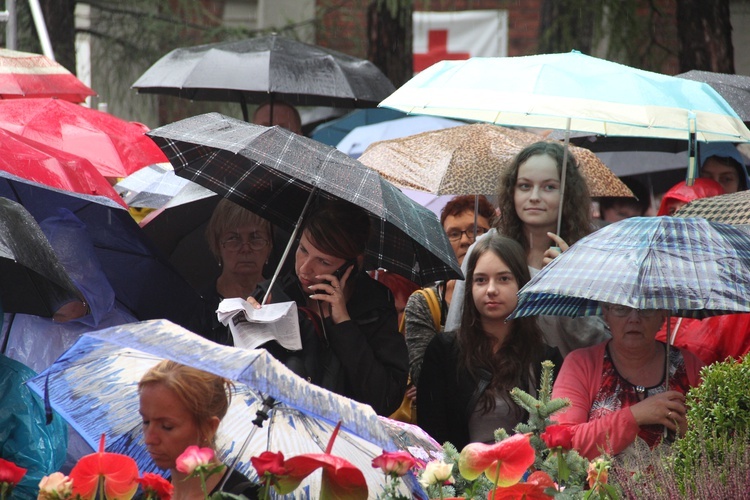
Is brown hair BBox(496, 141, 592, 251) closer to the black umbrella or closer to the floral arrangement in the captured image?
the black umbrella

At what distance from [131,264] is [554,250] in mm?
1695

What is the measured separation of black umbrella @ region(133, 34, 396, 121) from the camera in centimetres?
671

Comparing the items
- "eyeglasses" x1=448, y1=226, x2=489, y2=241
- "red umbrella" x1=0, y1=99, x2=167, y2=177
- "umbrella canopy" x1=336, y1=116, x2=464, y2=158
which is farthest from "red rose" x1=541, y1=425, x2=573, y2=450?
"umbrella canopy" x1=336, y1=116, x2=464, y2=158

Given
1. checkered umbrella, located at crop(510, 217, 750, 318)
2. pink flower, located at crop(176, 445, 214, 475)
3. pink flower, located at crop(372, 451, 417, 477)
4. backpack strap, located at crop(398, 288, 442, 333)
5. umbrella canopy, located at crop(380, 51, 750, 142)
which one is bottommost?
backpack strap, located at crop(398, 288, 442, 333)

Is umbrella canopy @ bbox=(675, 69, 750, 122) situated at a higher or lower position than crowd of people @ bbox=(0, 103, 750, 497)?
higher

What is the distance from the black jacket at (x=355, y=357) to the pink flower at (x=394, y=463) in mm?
1435

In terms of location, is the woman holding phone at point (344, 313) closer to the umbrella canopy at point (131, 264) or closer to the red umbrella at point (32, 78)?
the umbrella canopy at point (131, 264)

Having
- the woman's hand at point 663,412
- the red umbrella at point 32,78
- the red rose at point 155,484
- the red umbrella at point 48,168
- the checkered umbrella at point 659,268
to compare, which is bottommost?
the woman's hand at point 663,412

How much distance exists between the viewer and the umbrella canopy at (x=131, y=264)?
4.41 meters

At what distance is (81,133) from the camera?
240 inches

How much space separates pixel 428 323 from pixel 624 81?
127 cm

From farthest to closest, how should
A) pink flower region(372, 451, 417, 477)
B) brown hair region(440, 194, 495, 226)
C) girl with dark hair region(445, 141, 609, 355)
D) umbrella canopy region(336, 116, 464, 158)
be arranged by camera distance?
umbrella canopy region(336, 116, 464, 158), brown hair region(440, 194, 495, 226), girl with dark hair region(445, 141, 609, 355), pink flower region(372, 451, 417, 477)

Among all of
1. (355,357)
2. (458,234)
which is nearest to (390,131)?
(458,234)

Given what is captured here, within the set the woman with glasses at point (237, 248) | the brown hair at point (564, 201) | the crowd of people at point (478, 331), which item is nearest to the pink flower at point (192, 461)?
the crowd of people at point (478, 331)
